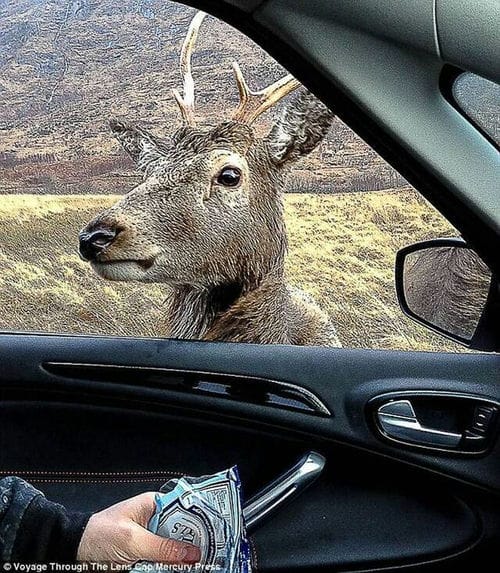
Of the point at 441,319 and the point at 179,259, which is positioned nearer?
the point at 441,319

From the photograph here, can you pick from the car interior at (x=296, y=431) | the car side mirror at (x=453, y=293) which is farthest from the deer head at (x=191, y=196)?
the car side mirror at (x=453, y=293)

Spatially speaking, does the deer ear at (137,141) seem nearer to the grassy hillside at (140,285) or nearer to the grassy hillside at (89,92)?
the grassy hillside at (89,92)

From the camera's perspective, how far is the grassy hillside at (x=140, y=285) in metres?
2.09

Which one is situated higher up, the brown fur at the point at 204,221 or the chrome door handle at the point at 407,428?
the brown fur at the point at 204,221

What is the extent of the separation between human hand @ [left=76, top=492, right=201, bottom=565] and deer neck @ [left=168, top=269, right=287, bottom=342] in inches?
27.0

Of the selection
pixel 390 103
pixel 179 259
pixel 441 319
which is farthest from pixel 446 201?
pixel 179 259

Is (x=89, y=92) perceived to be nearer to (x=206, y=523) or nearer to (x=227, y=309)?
(x=227, y=309)

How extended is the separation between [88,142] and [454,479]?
1143 mm

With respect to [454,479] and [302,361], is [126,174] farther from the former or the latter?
[454,479]

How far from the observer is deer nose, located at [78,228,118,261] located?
6.84ft

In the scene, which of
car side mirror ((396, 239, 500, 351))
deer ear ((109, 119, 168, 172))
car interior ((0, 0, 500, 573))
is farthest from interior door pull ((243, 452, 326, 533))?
deer ear ((109, 119, 168, 172))

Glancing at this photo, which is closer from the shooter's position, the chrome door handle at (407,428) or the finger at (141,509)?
the finger at (141,509)

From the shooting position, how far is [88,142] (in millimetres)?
2115

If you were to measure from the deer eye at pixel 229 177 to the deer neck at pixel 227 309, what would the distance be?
0.24 m
